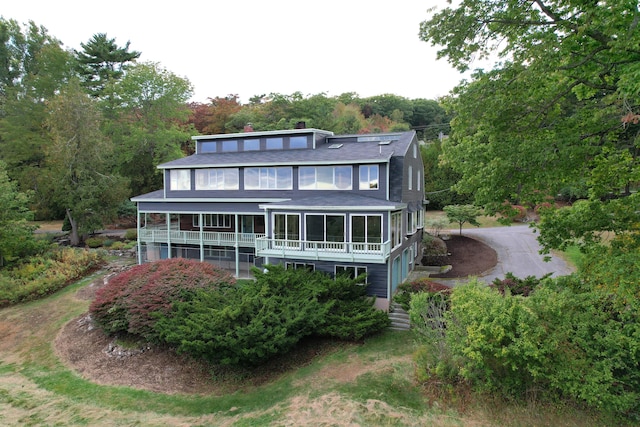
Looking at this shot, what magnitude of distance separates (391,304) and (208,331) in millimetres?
8543

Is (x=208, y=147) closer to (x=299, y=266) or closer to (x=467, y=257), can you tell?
(x=299, y=266)

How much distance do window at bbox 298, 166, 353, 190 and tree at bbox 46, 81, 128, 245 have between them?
17.9 metres

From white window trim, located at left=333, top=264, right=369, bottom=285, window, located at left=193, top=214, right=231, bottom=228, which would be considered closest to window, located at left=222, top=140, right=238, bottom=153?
window, located at left=193, top=214, right=231, bottom=228

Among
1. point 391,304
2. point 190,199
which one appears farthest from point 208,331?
point 190,199

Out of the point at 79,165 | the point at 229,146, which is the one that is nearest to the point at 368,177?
the point at 229,146

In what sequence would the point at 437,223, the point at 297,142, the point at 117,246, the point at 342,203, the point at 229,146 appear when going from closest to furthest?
the point at 342,203
the point at 297,142
the point at 229,146
the point at 117,246
the point at 437,223

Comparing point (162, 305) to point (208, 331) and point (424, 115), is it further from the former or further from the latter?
point (424, 115)

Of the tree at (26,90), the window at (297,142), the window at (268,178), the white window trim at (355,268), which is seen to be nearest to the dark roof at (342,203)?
the window at (268,178)

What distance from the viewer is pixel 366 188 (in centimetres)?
2064

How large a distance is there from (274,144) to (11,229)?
1799cm

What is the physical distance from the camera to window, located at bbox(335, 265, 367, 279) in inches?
727

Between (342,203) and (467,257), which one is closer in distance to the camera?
(342,203)

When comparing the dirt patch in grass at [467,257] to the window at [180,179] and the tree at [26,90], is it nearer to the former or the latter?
the window at [180,179]

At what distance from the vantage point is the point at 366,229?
18281 mm
